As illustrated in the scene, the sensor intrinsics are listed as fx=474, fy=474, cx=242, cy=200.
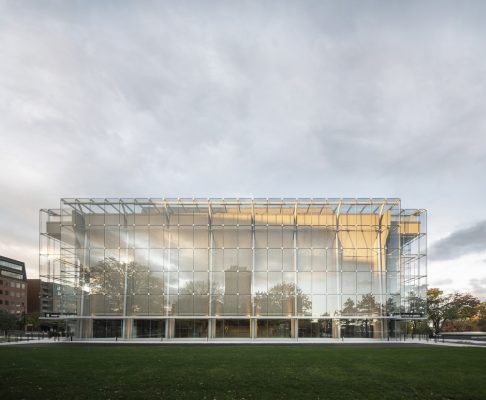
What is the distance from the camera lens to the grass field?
59.8 feet

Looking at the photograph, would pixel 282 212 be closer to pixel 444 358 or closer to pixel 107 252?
pixel 107 252

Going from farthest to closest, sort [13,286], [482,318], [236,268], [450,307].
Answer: [13,286] < [482,318] < [450,307] < [236,268]

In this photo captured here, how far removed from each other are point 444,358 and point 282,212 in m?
34.3

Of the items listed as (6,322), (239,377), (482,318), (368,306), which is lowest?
(482,318)

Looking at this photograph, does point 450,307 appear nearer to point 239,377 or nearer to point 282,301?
point 282,301

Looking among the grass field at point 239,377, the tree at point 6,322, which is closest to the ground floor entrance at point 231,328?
the tree at point 6,322

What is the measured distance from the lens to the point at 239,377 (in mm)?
21797

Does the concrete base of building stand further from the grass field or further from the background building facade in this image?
the background building facade

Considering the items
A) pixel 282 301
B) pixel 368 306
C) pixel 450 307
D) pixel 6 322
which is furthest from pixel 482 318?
pixel 6 322

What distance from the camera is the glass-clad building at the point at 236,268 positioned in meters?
59.5

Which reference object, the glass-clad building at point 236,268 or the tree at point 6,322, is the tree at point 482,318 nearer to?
the glass-clad building at point 236,268

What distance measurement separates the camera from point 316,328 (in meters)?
59.4

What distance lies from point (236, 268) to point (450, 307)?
1851 inches

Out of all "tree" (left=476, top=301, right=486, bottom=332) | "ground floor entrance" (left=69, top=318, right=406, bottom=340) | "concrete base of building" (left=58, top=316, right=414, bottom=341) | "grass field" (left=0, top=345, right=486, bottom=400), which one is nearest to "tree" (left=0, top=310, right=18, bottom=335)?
"ground floor entrance" (left=69, top=318, right=406, bottom=340)
